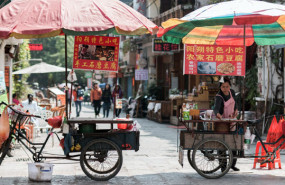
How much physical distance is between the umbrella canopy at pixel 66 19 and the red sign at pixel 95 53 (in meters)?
0.56

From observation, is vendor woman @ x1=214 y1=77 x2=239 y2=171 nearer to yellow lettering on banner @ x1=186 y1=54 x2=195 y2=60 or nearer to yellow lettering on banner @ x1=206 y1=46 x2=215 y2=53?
Result: yellow lettering on banner @ x1=206 y1=46 x2=215 y2=53

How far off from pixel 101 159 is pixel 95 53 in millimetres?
1845

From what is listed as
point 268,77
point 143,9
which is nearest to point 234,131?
point 268,77

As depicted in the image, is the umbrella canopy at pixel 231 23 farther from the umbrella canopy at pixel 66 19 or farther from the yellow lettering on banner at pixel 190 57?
the umbrella canopy at pixel 66 19

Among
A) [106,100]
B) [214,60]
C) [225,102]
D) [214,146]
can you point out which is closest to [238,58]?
[214,60]

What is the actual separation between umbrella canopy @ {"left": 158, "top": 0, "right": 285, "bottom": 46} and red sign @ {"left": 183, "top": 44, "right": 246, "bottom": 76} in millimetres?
458

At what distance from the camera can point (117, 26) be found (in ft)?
27.1

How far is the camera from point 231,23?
8734mm

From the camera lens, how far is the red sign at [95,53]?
29.2 feet

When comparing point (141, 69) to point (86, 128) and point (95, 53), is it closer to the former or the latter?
point (95, 53)

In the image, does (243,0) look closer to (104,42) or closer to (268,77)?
(104,42)

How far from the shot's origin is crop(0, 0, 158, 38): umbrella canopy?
8.12 metres

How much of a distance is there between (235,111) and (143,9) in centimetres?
2628

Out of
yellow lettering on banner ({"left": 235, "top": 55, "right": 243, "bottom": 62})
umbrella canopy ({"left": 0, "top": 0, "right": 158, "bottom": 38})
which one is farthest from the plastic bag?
yellow lettering on banner ({"left": 235, "top": 55, "right": 243, "bottom": 62})
